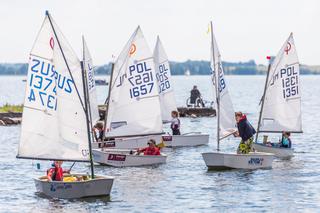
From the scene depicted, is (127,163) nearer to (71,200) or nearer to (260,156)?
(260,156)

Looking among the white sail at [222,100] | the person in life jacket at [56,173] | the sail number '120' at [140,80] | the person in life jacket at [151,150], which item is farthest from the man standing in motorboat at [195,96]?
the person in life jacket at [56,173]

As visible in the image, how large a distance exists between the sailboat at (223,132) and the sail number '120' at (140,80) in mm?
4087

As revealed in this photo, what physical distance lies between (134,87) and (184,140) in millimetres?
12722

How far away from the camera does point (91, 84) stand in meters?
71.9

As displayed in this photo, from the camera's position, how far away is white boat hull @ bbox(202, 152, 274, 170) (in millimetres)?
51875

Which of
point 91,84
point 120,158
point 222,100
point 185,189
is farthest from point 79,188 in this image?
point 91,84

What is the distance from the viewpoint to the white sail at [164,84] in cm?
7531

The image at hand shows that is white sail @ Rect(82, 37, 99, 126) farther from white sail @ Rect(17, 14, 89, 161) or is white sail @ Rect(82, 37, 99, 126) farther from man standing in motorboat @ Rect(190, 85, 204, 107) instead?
man standing in motorboat @ Rect(190, 85, 204, 107)

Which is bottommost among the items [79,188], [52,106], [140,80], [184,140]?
→ [79,188]

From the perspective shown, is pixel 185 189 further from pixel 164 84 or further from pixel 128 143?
pixel 164 84

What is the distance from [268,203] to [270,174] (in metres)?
9.41

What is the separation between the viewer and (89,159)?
41438 millimetres

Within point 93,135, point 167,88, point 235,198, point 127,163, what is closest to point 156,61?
point 167,88

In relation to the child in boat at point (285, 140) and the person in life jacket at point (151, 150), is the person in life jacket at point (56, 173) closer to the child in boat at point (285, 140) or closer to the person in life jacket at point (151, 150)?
the person in life jacket at point (151, 150)
